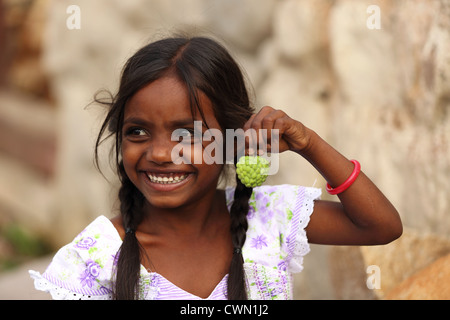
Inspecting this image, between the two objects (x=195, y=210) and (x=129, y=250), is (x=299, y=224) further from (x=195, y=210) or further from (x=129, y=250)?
(x=129, y=250)

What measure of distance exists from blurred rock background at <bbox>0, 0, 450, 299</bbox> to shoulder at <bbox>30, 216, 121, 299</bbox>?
0.35 meters

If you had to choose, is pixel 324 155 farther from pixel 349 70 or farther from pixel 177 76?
pixel 349 70

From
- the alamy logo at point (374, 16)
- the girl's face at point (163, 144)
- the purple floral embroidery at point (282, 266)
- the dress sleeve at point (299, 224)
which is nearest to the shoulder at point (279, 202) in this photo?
the dress sleeve at point (299, 224)

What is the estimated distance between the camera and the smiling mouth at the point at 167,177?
1.79 metres

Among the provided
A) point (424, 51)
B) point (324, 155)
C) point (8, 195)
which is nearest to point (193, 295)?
point (324, 155)

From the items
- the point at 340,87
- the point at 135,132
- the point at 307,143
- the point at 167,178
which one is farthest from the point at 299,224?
the point at 340,87

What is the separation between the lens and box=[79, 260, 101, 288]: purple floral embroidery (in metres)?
1.83

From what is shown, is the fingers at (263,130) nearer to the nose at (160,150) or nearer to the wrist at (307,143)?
the wrist at (307,143)

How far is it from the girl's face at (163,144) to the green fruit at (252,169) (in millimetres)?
171

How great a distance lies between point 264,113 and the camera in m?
1.71

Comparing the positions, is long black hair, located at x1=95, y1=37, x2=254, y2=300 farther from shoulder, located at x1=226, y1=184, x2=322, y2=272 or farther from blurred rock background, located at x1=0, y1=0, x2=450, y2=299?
blurred rock background, located at x1=0, y1=0, x2=450, y2=299

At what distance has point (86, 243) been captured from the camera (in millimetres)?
1849

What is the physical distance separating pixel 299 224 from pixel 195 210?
1.15 ft
